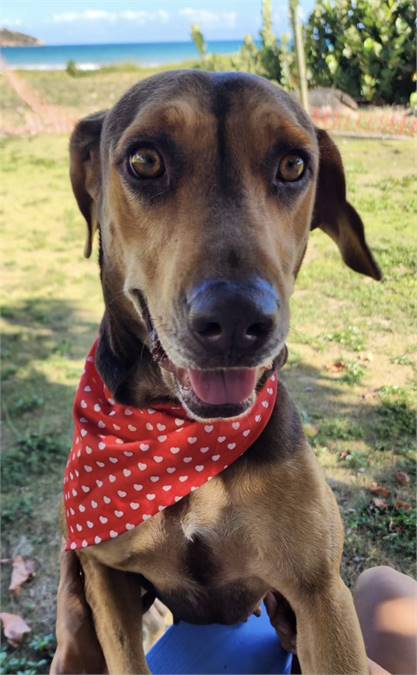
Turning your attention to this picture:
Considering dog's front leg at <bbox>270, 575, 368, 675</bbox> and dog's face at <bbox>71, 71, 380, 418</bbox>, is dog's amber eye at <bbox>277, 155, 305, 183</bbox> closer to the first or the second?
dog's face at <bbox>71, 71, 380, 418</bbox>

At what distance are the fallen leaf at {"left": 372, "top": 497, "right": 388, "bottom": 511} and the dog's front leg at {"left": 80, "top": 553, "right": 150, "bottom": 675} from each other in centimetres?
207

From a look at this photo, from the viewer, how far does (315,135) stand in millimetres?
2518

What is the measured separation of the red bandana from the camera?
7.64ft

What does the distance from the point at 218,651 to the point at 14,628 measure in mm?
1503

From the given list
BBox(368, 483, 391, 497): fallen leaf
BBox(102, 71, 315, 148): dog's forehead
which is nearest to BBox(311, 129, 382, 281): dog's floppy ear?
BBox(102, 71, 315, 148): dog's forehead

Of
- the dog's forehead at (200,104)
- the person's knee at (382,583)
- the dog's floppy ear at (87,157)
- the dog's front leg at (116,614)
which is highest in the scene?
the dog's forehead at (200,104)

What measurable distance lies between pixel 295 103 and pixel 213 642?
247 cm

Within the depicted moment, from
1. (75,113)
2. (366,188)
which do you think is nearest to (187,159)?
(366,188)

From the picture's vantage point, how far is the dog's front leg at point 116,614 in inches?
90.7

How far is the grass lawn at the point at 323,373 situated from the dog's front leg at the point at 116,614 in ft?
4.58

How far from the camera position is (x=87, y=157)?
2680 millimetres

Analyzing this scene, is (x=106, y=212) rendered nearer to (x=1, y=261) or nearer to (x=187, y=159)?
(x=187, y=159)

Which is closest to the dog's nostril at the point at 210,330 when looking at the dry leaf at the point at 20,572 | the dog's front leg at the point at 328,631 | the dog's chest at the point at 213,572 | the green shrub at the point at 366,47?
the dog's chest at the point at 213,572

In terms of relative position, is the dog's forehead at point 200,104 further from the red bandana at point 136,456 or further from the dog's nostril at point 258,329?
the red bandana at point 136,456
